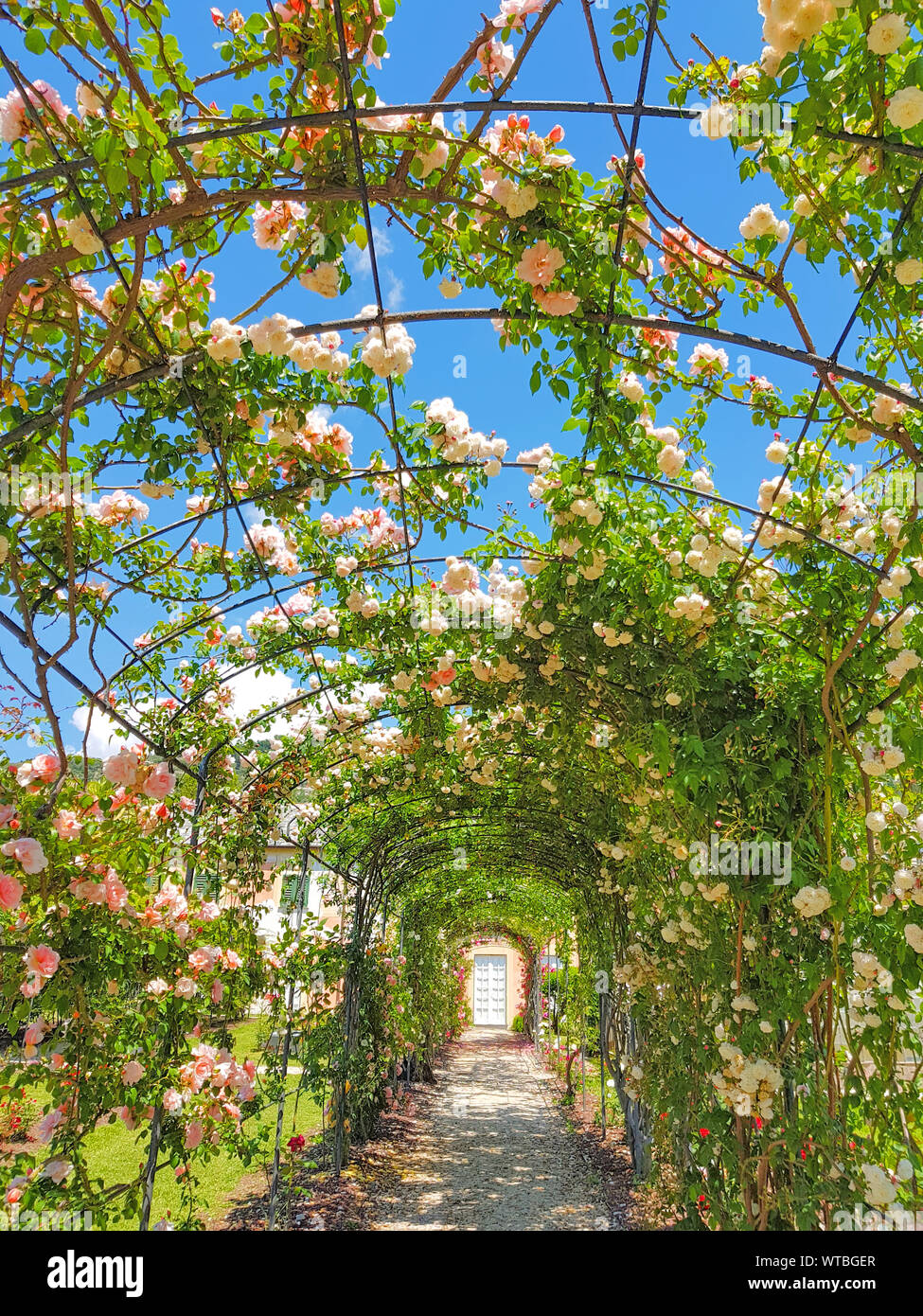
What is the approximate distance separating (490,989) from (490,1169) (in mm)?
18532

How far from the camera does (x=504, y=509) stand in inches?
126

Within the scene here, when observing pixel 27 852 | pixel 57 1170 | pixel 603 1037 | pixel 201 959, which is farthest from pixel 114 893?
pixel 603 1037

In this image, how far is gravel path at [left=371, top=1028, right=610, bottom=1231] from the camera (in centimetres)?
524

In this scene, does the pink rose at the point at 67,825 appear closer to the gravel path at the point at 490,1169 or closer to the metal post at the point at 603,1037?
the gravel path at the point at 490,1169

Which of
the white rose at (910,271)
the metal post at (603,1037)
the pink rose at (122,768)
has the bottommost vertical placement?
the metal post at (603,1037)

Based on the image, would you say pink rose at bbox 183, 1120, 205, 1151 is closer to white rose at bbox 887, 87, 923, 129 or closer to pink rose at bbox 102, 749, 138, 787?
pink rose at bbox 102, 749, 138, 787

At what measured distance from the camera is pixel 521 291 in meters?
1.98

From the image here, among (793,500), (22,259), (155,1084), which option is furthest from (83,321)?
(155,1084)

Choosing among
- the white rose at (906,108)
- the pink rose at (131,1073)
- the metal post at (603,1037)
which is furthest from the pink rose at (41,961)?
the metal post at (603,1037)

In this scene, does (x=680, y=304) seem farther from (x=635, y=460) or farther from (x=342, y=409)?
(x=342, y=409)

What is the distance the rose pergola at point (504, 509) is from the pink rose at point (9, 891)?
0.12m

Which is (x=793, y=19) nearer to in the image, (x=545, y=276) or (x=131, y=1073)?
(x=545, y=276)

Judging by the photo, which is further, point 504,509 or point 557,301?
point 504,509

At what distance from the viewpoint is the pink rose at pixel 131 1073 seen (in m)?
2.77
